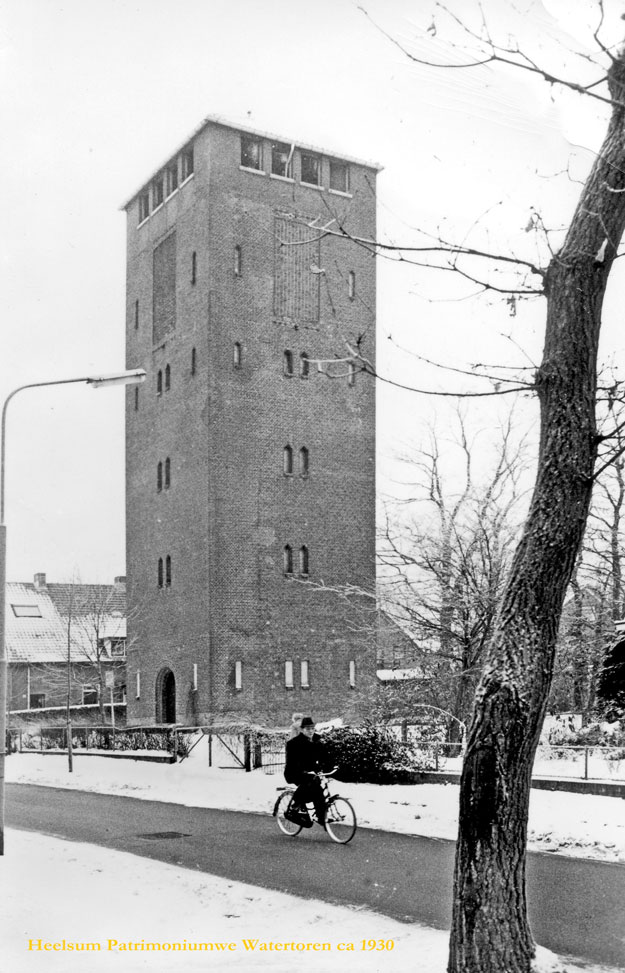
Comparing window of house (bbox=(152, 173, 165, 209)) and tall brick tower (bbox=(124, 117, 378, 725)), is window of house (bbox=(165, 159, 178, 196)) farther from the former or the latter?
window of house (bbox=(152, 173, 165, 209))

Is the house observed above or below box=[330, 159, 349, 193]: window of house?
below

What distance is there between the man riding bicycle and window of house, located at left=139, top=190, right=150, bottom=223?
36266 mm

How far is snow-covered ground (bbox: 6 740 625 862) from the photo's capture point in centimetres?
1373

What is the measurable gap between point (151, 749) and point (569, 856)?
2178 cm

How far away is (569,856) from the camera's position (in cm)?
1254

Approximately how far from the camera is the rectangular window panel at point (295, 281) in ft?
136

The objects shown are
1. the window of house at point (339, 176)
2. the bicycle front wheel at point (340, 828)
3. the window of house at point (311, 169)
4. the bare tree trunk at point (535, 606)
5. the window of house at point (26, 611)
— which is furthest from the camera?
the window of house at point (26, 611)

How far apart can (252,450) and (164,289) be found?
910 centimetres

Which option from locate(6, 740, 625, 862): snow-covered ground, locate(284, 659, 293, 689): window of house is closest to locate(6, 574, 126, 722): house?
locate(284, 659, 293, 689): window of house

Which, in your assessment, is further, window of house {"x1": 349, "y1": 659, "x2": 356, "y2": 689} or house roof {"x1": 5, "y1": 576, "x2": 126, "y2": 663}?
house roof {"x1": 5, "y1": 576, "x2": 126, "y2": 663}

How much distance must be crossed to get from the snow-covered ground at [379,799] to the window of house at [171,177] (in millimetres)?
24266

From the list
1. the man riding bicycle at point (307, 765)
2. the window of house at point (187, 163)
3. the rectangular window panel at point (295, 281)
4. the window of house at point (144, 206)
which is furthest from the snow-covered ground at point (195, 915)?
the window of house at point (144, 206)

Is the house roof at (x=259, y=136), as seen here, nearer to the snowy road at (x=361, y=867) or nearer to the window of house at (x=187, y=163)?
the window of house at (x=187, y=163)

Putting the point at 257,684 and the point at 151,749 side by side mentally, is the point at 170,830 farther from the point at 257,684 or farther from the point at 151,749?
the point at 257,684
